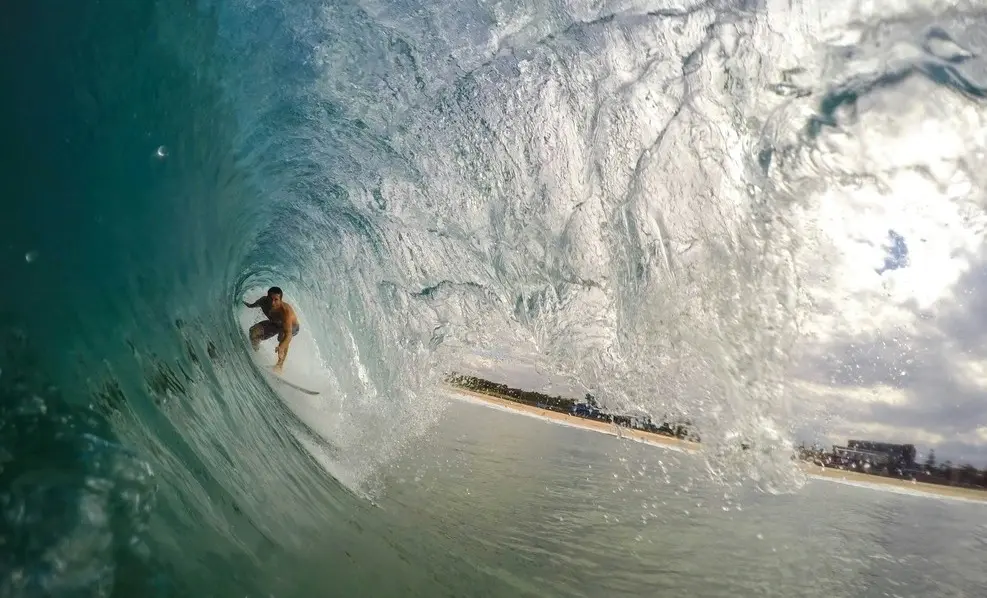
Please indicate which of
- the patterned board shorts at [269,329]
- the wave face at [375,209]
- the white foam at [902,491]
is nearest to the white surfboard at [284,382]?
the patterned board shorts at [269,329]

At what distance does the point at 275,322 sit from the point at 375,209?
2396 mm

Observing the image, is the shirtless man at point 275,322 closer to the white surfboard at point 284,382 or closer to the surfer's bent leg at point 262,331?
the surfer's bent leg at point 262,331

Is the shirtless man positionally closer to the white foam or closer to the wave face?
the wave face

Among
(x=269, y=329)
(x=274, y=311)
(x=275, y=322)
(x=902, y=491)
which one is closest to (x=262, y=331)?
(x=269, y=329)

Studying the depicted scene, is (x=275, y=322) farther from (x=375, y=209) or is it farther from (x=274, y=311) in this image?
(x=375, y=209)

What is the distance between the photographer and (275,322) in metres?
8.04

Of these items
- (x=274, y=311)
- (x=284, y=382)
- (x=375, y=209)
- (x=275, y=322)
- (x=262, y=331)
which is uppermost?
(x=375, y=209)

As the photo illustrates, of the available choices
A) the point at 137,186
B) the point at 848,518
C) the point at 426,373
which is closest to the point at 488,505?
the point at 426,373

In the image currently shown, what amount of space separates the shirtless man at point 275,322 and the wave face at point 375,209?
0.50m

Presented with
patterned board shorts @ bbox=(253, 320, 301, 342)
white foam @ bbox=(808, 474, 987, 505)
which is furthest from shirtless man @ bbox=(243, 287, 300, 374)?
white foam @ bbox=(808, 474, 987, 505)

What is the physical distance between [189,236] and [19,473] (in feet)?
8.58

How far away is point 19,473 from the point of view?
2682mm

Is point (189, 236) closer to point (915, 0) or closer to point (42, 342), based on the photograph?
point (42, 342)

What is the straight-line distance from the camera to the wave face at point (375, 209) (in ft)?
10.8
